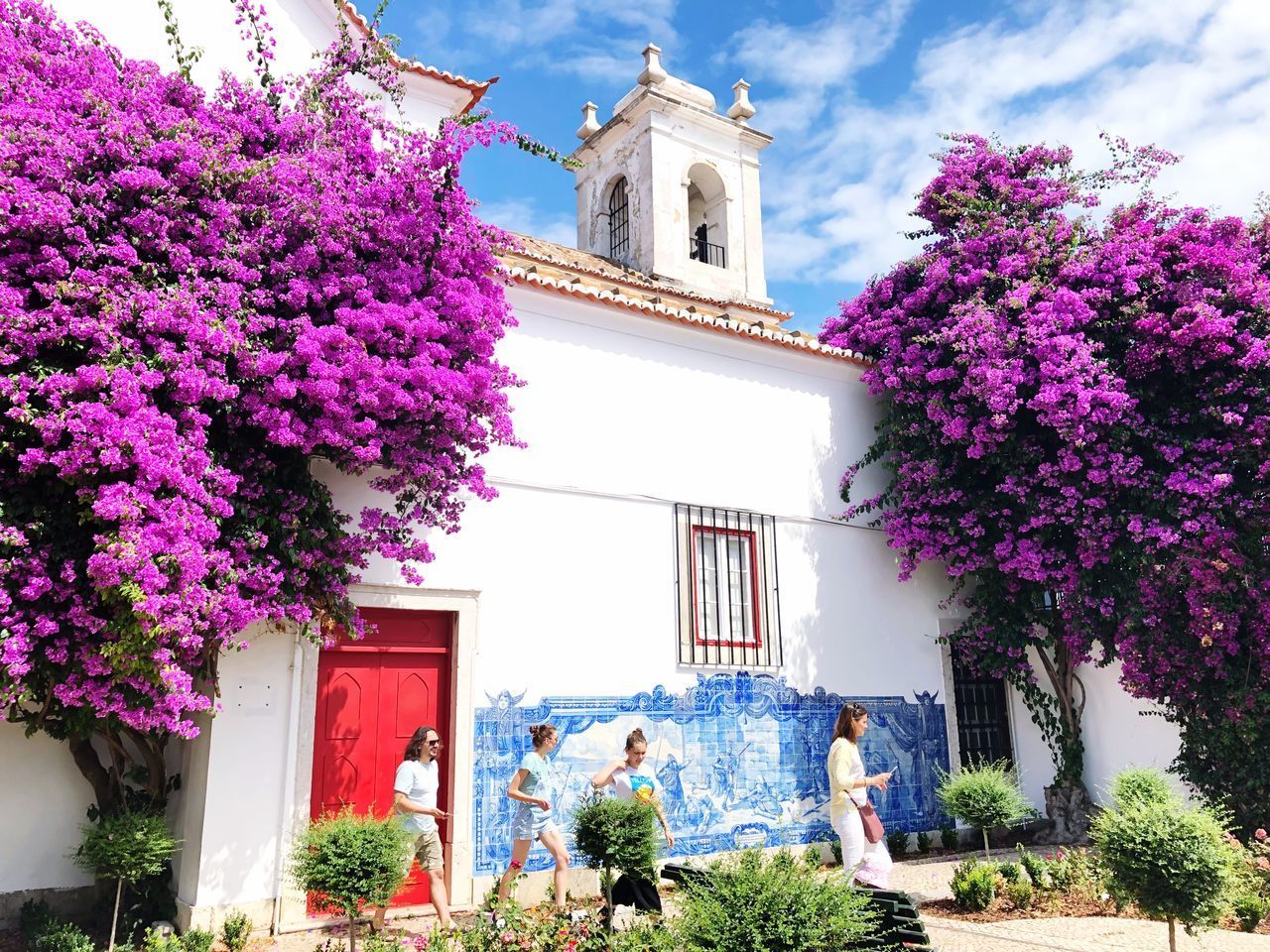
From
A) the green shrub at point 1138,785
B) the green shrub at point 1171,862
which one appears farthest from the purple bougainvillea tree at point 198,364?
the green shrub at point 1138,785

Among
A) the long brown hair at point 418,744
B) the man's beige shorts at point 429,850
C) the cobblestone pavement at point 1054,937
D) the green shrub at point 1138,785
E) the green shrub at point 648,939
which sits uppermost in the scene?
the long brown hair at point 418,744

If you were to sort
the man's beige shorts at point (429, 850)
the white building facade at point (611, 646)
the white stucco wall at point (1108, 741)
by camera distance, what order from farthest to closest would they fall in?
the white stucco wall at point (1108, 741) < the white building facade at point (611, 646) < the man's beige shorts at point (429, 850)

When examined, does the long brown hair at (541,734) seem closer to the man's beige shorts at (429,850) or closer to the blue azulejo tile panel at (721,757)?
the blue azulejo tile panel at (721,757)

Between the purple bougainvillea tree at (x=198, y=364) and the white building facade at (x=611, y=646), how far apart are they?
585 mm

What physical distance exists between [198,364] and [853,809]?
5166mm

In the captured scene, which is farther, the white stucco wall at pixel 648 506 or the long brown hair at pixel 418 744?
the white stucco wall at pixel 648 506

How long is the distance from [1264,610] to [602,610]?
6.14m

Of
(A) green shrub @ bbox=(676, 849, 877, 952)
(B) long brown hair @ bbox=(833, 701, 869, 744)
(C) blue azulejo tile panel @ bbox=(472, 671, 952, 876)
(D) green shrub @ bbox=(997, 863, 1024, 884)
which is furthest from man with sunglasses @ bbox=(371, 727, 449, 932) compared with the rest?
(D) green shrub @ bbox=(997, 863, 1024, 884)

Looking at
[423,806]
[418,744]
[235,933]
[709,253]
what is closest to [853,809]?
[423,806]

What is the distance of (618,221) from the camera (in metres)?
19.4

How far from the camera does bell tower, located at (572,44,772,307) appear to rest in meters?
18.0

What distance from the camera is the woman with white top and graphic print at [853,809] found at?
6.11 meters

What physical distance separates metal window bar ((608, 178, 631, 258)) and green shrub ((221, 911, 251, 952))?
14566mm

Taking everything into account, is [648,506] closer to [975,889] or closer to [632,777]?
[632,777]
